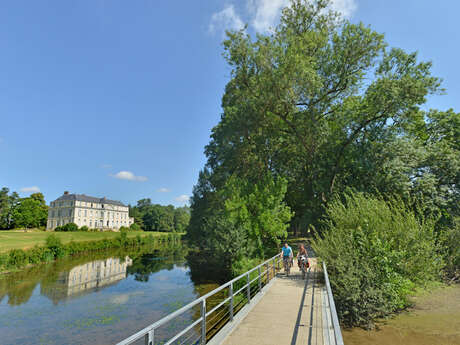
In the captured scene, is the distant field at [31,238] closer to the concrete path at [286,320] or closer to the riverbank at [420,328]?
the concrete path at [286,320]

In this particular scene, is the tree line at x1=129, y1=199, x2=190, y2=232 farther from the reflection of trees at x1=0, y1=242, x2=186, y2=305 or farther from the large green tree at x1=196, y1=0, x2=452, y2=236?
the large green tree at x1=196, y1=0, x2=452, y2=236

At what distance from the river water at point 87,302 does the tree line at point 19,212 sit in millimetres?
54347

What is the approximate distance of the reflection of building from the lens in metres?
20.8

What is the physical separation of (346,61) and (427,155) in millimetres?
9915

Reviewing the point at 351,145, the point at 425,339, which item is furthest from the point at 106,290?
the point at 351,145

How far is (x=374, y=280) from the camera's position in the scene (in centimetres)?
1177

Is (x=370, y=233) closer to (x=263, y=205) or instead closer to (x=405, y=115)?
(x=263, y=205)

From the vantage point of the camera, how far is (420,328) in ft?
37.8

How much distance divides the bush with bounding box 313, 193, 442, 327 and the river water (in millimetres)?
7932

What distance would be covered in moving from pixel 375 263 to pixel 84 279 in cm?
2454

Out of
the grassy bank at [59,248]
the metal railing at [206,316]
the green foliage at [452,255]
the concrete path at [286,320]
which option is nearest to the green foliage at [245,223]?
the metal railing at [206,316]

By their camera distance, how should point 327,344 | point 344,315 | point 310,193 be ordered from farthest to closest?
point 310,193 < point 344,315 < point 327,344

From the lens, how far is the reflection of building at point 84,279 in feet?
68.3

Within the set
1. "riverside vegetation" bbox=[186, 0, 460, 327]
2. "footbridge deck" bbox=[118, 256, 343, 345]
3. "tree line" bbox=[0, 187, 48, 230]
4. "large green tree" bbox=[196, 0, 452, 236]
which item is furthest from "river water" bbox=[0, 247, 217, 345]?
"tree line" bbox=[0, 187, 48, 230]
